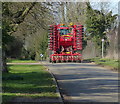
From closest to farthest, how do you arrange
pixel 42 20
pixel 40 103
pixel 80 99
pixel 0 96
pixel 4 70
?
1. pixel 40 103
2. pixel 0 96
3. pixel 80 99
4. pixel 42 20
5. pixel 4 70

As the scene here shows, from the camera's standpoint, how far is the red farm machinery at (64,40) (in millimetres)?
19625

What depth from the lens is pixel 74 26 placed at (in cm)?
1953

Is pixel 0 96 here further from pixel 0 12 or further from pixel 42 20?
pixel 42 20

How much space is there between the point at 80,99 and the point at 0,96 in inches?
110

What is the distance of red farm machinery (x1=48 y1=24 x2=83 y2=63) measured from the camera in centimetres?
1962

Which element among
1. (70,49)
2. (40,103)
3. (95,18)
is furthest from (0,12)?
(95,18)

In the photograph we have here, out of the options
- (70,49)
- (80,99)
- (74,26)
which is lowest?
(80,99)

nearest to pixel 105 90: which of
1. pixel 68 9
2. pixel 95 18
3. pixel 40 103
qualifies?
pixel 40 103

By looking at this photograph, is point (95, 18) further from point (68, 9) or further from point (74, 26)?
point (68, 9)

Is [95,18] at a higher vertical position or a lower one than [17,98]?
higher

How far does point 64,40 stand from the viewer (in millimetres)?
21203

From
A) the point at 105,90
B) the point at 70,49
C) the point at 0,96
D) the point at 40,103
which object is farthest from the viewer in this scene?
the point at 70,49

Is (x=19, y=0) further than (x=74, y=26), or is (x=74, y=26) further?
(x=74, y=26)

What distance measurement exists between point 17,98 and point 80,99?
2.27 m
